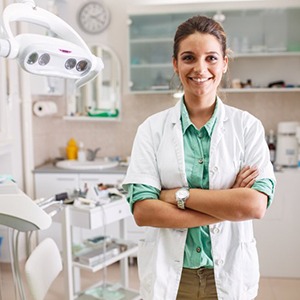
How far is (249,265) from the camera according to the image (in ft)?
4.13

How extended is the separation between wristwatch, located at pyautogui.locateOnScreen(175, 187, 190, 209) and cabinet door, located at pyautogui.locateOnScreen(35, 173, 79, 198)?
216 centimetres

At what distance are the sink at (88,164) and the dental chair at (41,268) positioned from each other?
5.55ft

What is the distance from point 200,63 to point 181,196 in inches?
16.2

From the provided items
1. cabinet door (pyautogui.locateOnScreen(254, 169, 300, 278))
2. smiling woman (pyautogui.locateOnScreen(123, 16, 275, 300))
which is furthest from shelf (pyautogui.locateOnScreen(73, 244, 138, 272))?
smiling woman (pyautogui.locateOnScreen(123, 16, 275, 300))

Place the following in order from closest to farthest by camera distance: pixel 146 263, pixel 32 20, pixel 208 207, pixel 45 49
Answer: pixel 45 49
pixel 32 20
pixel 208 207
pixel 146 263

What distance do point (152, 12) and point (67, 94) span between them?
3.55 feet

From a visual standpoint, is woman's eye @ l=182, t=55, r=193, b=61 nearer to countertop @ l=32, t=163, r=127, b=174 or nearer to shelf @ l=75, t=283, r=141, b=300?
shelf @ l=75, t=283, r=141, b=300

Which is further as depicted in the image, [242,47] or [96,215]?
[242,47]

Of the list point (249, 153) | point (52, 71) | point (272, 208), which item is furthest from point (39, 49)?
→ point (272, 208)

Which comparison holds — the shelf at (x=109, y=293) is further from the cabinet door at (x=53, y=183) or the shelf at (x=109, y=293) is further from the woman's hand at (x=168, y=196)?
the woman's hand at (x=168, y=196)

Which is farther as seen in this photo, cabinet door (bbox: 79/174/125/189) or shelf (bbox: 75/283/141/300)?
cabinet door (bbox: 79/174/125/189)

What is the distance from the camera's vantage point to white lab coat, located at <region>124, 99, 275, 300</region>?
4.07ft

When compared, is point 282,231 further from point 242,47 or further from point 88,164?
point 88,164

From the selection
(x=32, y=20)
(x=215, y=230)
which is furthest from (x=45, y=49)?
(x=215, y=230)
